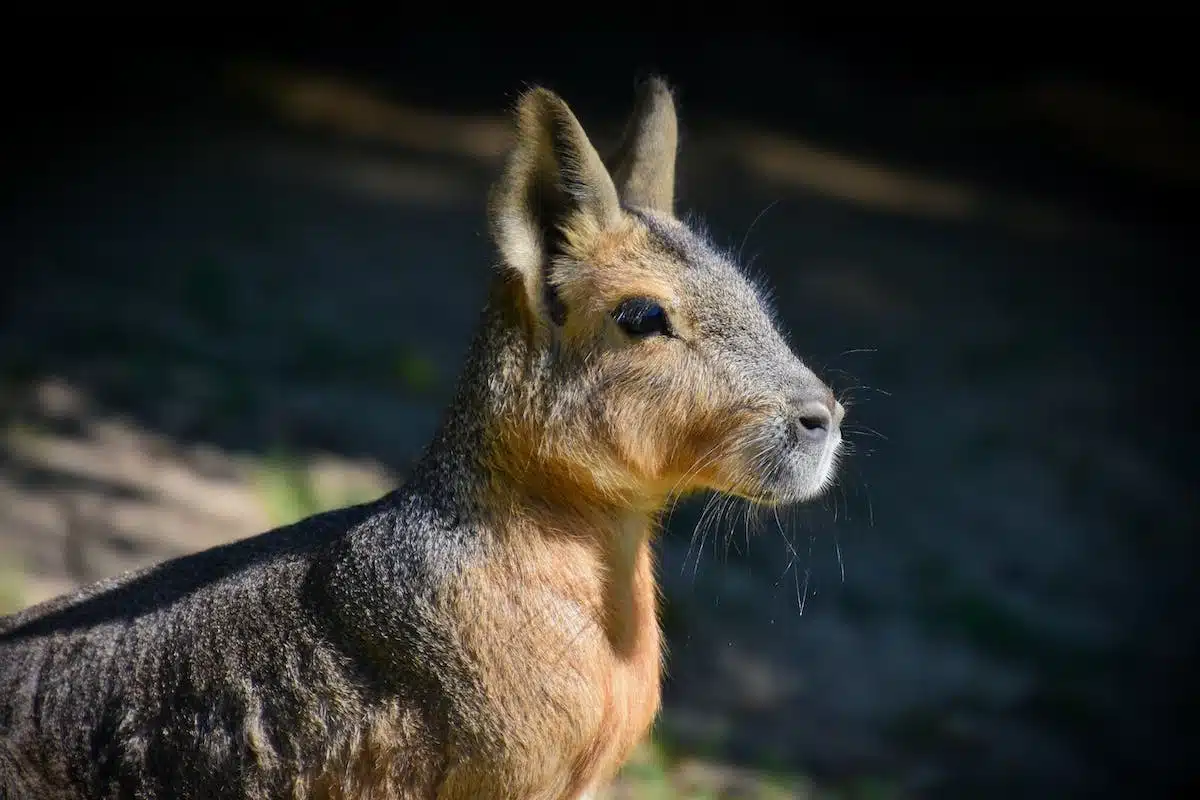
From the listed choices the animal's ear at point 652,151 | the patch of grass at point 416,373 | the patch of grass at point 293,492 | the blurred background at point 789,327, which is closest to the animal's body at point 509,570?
the animal's ear at point 652,151

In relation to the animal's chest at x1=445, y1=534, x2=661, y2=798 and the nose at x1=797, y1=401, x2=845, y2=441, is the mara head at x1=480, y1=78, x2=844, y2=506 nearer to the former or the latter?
the nose at x1=797, y1=401, x2=845, y2=441

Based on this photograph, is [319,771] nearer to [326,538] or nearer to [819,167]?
[326,538]

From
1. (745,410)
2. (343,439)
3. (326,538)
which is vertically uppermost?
(745,410)

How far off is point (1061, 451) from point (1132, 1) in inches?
112

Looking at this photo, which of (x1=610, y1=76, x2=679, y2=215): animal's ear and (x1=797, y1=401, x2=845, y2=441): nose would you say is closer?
(x1=797, y1=401, x2=845, y2=441): nose

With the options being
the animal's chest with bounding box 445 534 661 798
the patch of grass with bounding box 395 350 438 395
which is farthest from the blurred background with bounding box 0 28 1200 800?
the animal's chest with bounding box 445 534 661 798

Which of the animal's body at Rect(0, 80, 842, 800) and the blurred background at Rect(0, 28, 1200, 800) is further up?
the animal's body at Rect(0, 80, 842, 800)

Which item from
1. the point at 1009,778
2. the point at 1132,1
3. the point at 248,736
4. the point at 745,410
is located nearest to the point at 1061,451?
the point at 1009,778

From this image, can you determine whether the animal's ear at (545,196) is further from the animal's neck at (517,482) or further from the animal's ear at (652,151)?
the animal's ear at (652,151)

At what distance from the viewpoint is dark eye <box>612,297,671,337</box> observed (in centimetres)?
305

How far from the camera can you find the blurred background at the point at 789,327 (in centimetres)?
613

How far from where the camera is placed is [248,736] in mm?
3059

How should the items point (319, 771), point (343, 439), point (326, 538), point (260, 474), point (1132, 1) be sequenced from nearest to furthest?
point (319, 771) < point (326, 538) < point (260, 474) < point (343, 439) < point (1132, 1)

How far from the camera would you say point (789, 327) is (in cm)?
787
